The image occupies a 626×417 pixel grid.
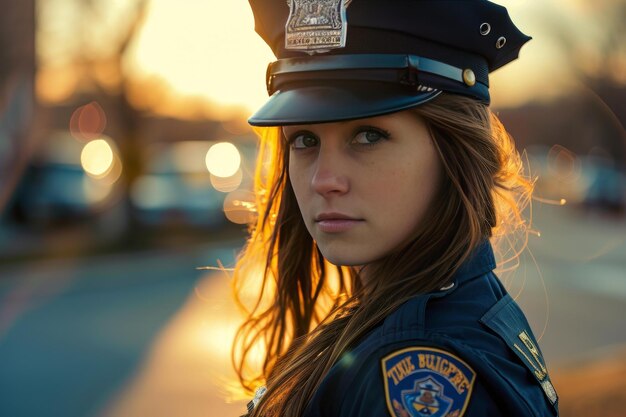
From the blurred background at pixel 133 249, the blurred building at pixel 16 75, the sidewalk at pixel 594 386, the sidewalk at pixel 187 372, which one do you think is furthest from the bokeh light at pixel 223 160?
the sidewalk at pixel 594 386

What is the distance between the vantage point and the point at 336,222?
1.78m

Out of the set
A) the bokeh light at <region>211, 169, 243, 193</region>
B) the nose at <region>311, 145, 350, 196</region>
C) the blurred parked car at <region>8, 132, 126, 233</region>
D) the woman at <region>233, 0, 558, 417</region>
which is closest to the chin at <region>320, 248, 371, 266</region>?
the woman at <region>233, 0, 558, 417</region>

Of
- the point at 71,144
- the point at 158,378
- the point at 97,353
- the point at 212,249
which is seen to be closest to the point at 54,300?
the point at 97,353

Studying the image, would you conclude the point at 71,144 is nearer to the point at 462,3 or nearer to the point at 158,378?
the point at 158,378

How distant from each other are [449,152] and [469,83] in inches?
6.3

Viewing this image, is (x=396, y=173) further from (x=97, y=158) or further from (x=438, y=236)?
(x=97, y=158)

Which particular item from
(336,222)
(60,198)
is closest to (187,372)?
(336,222)

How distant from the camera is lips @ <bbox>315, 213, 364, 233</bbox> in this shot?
1.77 m

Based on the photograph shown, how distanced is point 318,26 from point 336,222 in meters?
0.44

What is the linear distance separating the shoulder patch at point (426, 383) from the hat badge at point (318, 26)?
726 mm

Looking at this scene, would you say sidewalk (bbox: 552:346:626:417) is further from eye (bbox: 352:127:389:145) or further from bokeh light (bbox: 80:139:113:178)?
bokeh light (bbox: 80:139:113:178)

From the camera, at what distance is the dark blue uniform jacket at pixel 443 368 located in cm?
136

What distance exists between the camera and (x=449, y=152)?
5.94ft

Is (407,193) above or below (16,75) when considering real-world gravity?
below
